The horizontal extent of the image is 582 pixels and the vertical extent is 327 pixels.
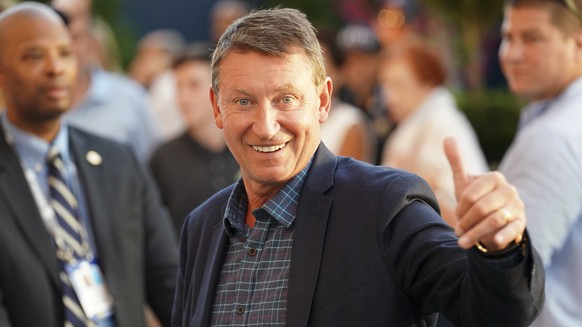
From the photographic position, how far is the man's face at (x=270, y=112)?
111 inches

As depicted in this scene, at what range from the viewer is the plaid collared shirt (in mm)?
2828

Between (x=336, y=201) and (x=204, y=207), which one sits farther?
(x=204, y=207)

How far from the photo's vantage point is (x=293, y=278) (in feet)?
9.15

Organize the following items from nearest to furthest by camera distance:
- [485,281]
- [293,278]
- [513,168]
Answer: [485,281]
[293,278]
[513,168]

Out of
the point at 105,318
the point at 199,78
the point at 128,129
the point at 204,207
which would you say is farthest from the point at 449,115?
the point at 204,207

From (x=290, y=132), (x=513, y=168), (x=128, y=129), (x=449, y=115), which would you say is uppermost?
(x=290, y=132)

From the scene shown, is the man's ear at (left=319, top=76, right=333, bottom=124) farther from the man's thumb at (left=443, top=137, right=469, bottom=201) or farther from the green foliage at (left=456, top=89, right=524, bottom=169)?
the green foliage at (left=456, top=89, right=524, bottom=169)

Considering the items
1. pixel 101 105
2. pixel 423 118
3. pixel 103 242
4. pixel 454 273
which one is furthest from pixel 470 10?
pixel 454 273

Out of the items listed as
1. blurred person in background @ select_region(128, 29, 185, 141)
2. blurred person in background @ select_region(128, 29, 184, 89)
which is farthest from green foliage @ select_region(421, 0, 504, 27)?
blurred person in background @ select_region(128, 29, 184, 89)

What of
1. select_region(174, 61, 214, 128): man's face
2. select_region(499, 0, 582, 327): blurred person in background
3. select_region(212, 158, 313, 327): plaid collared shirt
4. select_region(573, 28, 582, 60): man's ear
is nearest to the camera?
select_region(212, 158, 313, 327): plaid collared shirt

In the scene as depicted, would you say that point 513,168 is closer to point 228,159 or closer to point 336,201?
point 336,201

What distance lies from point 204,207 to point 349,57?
23.3 feet

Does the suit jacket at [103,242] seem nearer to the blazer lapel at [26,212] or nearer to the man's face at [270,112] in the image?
the blazer lapel at [26,212]

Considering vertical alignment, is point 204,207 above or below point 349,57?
above
